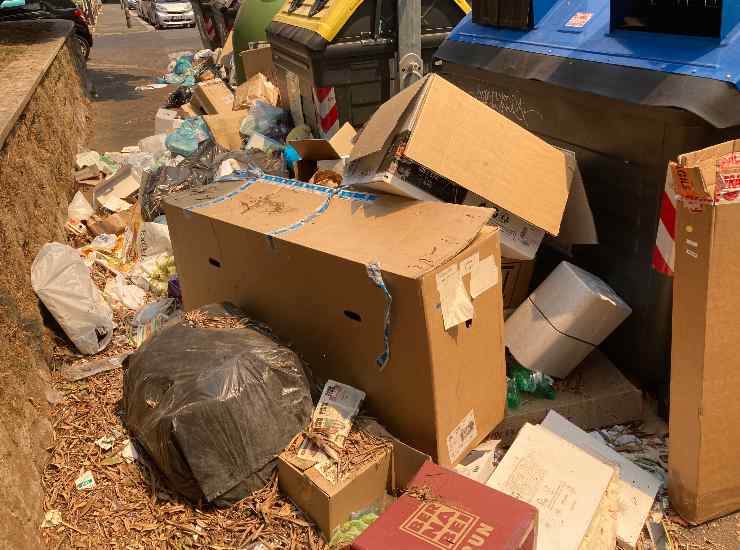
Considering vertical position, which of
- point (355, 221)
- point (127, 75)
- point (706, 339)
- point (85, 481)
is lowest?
point (127, 75)

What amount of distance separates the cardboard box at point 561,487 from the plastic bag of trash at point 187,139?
421 cm

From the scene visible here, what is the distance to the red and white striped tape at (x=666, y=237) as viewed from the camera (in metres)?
2.13

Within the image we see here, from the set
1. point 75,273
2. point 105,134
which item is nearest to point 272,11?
point 105,134

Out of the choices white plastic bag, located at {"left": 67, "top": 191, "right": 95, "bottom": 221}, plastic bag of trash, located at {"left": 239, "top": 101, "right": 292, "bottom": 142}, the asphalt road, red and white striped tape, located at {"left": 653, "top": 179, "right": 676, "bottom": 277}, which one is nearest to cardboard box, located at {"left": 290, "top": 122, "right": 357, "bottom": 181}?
red and white striped tape, located at {"left": 653, "top": 179, "right": 676, "bottom": 277}

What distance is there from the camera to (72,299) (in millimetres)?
3324

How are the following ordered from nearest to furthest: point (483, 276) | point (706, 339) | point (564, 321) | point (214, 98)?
point (706, 339) < point (483, 276) < point (564, 321) < point (214, 98)

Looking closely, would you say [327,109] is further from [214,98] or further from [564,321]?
[564,321]

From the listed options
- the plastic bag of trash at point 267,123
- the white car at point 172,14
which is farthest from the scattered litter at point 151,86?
the white car at point 172,14

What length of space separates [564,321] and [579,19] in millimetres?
1359

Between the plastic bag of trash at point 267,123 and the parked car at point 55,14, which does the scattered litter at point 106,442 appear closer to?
the plastic bag of trash at point 267,123

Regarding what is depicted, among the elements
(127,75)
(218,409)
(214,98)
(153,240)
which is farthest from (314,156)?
(127,75)

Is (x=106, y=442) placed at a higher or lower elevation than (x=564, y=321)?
lower

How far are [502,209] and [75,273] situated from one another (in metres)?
2.26

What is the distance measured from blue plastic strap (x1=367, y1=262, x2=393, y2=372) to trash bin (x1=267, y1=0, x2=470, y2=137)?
284 cm
